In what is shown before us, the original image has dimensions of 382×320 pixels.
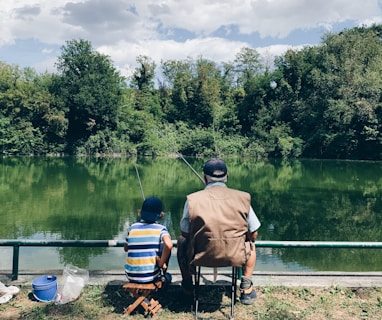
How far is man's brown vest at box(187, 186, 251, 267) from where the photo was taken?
3055mm

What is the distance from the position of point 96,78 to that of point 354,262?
31.3 m

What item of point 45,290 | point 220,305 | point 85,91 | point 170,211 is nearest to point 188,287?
point 220,305

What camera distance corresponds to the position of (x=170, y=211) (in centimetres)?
1233

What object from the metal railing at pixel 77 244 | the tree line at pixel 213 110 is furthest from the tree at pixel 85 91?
the metal railing at pixel 77 244

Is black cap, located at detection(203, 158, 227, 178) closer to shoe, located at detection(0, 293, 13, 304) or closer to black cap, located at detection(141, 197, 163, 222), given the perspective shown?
black cap, located at detection(141, 197, 163, 222)

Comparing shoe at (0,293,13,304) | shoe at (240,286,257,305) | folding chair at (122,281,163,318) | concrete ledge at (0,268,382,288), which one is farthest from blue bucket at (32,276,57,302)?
shoe at (240,286,257,305)

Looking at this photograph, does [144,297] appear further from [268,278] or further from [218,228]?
[268,278]

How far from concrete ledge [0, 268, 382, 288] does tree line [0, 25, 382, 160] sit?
97.0 feet

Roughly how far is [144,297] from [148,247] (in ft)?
1.33

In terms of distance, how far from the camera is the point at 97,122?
3678 cm

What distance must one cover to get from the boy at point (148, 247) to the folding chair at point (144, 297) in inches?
1.6

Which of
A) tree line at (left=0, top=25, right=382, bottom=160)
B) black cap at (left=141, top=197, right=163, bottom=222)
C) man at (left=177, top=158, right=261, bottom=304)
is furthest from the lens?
tree line at (left=0, top=25, right=382, bottom=160)

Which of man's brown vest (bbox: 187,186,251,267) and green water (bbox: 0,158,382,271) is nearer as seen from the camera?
man's brown vest (bbox: 187,186,251,267)

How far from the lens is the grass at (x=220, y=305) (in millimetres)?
3346
